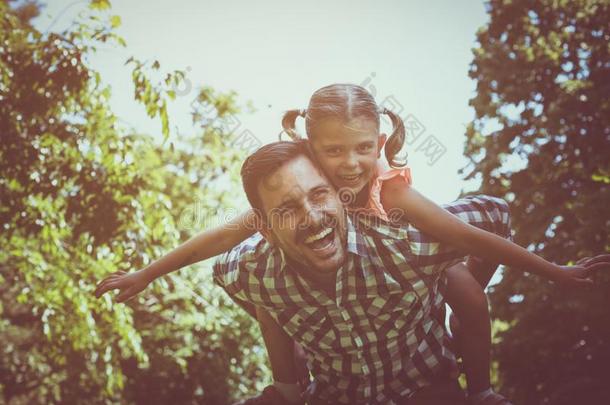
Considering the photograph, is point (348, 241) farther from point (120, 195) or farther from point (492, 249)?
point (120, 195)

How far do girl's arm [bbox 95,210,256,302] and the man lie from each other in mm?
53

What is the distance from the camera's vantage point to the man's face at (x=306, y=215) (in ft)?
4.84

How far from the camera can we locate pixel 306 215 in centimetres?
147

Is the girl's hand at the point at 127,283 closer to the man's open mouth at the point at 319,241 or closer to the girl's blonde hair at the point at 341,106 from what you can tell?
the man's open mouth at the point at 319,241

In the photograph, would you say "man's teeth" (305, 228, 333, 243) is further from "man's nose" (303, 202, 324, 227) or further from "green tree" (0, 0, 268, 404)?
"green tree" (0, 0, 268, 404)

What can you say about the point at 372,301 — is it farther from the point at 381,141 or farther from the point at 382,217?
the point at 381,141

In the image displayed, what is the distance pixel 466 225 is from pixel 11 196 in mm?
2580

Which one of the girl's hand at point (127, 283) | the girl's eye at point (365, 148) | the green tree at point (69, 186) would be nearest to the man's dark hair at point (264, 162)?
the girl's eye at point (365, 148)

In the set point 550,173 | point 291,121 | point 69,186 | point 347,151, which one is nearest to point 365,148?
point 347,151

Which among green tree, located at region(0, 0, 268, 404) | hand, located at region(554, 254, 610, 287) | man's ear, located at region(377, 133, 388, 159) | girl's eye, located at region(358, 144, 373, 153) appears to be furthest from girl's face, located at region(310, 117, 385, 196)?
green tree, located at region(0, 0, 268, 404)

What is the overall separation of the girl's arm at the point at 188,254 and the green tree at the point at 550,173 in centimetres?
391

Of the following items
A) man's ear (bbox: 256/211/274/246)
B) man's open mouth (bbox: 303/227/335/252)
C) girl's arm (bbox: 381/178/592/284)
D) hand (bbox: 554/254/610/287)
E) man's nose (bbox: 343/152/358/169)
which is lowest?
hand (bbox: 554/254/610/287)

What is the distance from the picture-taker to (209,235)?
173 cm

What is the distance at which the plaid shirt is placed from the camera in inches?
59.9
